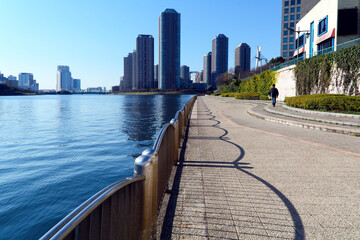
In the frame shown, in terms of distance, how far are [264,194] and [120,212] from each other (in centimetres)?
298

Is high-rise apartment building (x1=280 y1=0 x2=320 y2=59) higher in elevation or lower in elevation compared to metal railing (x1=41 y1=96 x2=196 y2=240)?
higher

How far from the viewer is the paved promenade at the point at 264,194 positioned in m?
3.34

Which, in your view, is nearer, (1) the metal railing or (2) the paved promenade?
(1) the metal railing

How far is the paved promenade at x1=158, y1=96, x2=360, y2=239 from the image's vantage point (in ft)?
11.0

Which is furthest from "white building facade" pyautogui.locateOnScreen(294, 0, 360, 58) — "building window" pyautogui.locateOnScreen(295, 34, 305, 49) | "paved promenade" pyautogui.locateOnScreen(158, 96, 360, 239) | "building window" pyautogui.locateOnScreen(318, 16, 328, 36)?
"paved promenade" pyautogui.locateOnScreen(158, 96, 360, 239)

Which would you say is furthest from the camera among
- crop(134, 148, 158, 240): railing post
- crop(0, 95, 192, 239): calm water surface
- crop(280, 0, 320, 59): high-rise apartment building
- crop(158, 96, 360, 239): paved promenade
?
crop(280, 0, 320, 59): high-rise apartment building

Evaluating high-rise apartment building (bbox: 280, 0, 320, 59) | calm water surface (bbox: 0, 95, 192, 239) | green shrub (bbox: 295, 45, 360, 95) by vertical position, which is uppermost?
high-rise apartment building (bbox: 280, 0, 320, 59)

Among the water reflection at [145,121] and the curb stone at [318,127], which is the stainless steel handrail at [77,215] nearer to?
the curb stone at [318,127]

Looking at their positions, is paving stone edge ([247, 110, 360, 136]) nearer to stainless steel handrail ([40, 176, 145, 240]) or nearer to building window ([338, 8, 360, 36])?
stainless steel handrail ([40, 176, 145, 240])

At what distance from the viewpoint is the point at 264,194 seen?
448 cm

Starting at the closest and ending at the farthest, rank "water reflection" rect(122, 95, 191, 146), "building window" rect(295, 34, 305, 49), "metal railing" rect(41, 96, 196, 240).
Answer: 1. "metal railing" rect(41, 96, 196, 240)
2. "water reflection" rect(122, 95, 191, 146)
3. "building window" rect(295, 34, 305, 49)

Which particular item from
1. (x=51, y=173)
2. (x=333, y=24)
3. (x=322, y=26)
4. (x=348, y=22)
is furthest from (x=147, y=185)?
(x=322, y=26)

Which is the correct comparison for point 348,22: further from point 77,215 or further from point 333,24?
point 77,215

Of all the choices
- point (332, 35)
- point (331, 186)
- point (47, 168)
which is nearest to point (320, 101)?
point (331, 186)
